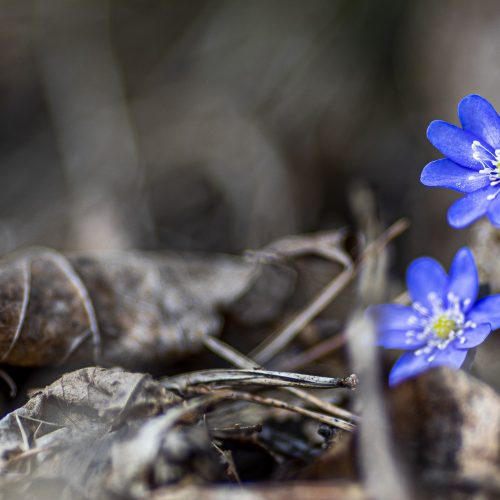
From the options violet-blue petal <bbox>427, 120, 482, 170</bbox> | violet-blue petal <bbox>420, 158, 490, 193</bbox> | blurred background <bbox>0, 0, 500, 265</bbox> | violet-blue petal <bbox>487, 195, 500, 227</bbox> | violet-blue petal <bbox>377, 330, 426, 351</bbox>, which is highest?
blurred background <bbox>0, 0, 500, 265</bbox>

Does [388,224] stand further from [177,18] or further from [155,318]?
[177,18]

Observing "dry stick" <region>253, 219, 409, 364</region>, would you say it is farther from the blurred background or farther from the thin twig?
the blurred background

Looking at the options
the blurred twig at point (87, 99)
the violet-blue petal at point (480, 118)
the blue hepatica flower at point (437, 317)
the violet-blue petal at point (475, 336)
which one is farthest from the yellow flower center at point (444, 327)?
the blurred twig at point (87, 99)

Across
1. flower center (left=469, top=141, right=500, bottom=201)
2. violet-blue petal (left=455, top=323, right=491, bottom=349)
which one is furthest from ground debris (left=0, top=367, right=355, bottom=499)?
flower center (left=469, top=141, right=500, bottom=201)

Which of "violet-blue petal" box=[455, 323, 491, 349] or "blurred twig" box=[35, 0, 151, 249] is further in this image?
"blurred twig" box=[35, 0, 151, 249]

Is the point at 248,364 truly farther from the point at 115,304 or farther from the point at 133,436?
the point at 133,436

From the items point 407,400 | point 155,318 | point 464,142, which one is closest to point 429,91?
point 464,142
